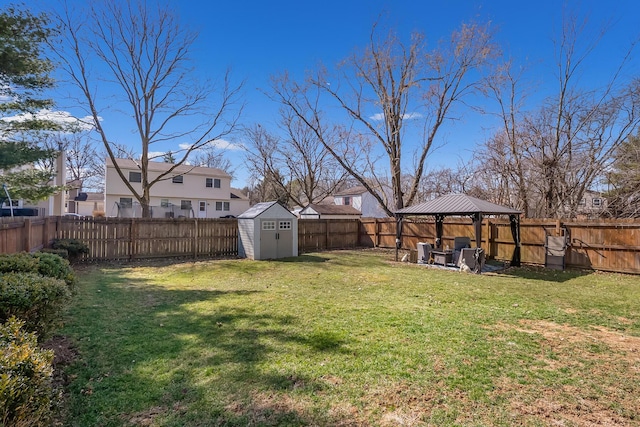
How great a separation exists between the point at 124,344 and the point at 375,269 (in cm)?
732

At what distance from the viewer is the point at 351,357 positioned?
11.4 feet

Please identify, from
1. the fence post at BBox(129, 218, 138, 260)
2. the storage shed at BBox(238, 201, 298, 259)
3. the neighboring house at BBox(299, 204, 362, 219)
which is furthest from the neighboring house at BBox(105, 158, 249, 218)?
the storage shed at BBox(238, 201, 298, 259)

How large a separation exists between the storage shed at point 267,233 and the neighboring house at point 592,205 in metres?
11.3

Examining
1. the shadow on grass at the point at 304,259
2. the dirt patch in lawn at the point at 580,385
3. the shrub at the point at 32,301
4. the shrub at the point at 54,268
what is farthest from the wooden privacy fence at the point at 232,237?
the dirt patch in lawn at the point at 580,385

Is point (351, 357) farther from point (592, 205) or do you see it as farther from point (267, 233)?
point (592, 205)

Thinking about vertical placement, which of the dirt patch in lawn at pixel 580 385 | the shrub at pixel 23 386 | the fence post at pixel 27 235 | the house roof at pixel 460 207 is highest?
the house roof at pixel 460 207

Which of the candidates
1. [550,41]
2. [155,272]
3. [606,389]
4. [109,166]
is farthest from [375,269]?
[109,166]

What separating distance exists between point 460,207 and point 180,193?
23089mm

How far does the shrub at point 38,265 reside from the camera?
4.28 metres

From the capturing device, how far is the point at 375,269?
9.96 metres

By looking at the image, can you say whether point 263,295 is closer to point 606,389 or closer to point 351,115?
point 606,389

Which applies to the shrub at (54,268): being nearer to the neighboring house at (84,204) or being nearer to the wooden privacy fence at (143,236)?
the wooden privacy fence at (143,236)

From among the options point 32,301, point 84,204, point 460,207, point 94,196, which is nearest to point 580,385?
point 32,301

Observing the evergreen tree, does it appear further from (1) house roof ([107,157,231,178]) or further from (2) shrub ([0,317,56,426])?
(1) house roof ([107,157,231,178])
